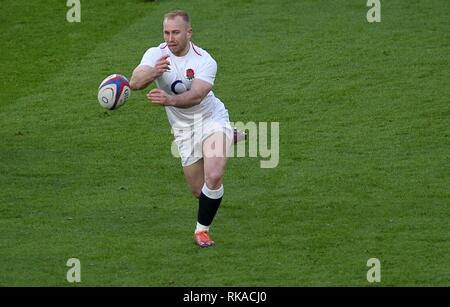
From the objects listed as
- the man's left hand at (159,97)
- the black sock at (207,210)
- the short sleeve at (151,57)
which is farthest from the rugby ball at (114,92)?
the black sock at (207,210)

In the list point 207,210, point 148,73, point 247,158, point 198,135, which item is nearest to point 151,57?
point 148,73

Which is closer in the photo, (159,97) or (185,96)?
(159,97)

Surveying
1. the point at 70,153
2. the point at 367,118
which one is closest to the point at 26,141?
the point at 70,153

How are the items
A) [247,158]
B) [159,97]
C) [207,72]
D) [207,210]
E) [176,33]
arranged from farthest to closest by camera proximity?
[247,158] → [207,210] → [207,72] → [176,33] → [159,97]

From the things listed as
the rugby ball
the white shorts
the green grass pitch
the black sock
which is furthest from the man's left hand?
the green grass pitch

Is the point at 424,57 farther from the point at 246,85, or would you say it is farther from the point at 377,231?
the point at 377,231

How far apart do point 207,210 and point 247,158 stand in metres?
3.47

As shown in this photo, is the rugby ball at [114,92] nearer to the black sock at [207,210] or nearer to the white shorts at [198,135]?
the white shorts at [198,135]

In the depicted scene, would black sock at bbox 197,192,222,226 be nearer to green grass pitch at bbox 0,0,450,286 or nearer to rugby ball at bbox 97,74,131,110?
green grass pitch at bbox 0,0,450,286

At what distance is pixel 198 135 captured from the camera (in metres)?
11.0

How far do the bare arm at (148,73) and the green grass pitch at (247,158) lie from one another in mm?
1637

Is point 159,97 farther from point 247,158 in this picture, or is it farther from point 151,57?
point 247,158

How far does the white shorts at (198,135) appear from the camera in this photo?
10977 millimetres

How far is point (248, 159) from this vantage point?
14.3 meters
